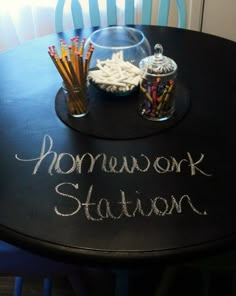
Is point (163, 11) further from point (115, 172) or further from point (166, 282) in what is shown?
point (166, 282)

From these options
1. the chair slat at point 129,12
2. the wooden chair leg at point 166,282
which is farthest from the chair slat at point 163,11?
the wooden chair leg at point 166,282

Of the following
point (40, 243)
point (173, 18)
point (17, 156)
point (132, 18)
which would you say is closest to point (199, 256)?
point (40, 243)

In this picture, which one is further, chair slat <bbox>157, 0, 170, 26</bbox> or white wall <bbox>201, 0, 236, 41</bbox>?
white wall <bbox>201, 0, 236, 41</bbox>

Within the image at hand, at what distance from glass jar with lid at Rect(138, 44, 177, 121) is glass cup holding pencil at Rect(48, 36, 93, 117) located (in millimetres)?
138

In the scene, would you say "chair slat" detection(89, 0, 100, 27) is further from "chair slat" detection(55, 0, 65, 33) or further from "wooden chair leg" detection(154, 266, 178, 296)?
"wooden chair leg" detection(154, 266, 178, 296)

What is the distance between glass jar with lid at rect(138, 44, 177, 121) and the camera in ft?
2.97

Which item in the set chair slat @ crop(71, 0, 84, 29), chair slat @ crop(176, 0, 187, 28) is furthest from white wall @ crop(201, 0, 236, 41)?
chair slat @ crop(71, 0, 84, 29)

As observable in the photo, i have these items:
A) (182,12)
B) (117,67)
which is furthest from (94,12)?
(117,67)

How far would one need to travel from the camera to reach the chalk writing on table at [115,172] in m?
0.74

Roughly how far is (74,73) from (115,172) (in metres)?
0.25

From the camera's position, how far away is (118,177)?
812 millimetres

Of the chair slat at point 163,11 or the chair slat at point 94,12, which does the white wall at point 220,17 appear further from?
the chair slat at point 94,12

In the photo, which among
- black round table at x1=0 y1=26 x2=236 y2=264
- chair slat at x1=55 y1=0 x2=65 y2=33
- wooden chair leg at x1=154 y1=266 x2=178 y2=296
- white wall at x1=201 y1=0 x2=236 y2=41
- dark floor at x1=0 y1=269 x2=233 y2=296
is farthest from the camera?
white wall at x1=201 y1=0 x2=236 y2=41

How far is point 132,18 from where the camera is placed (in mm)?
1534
